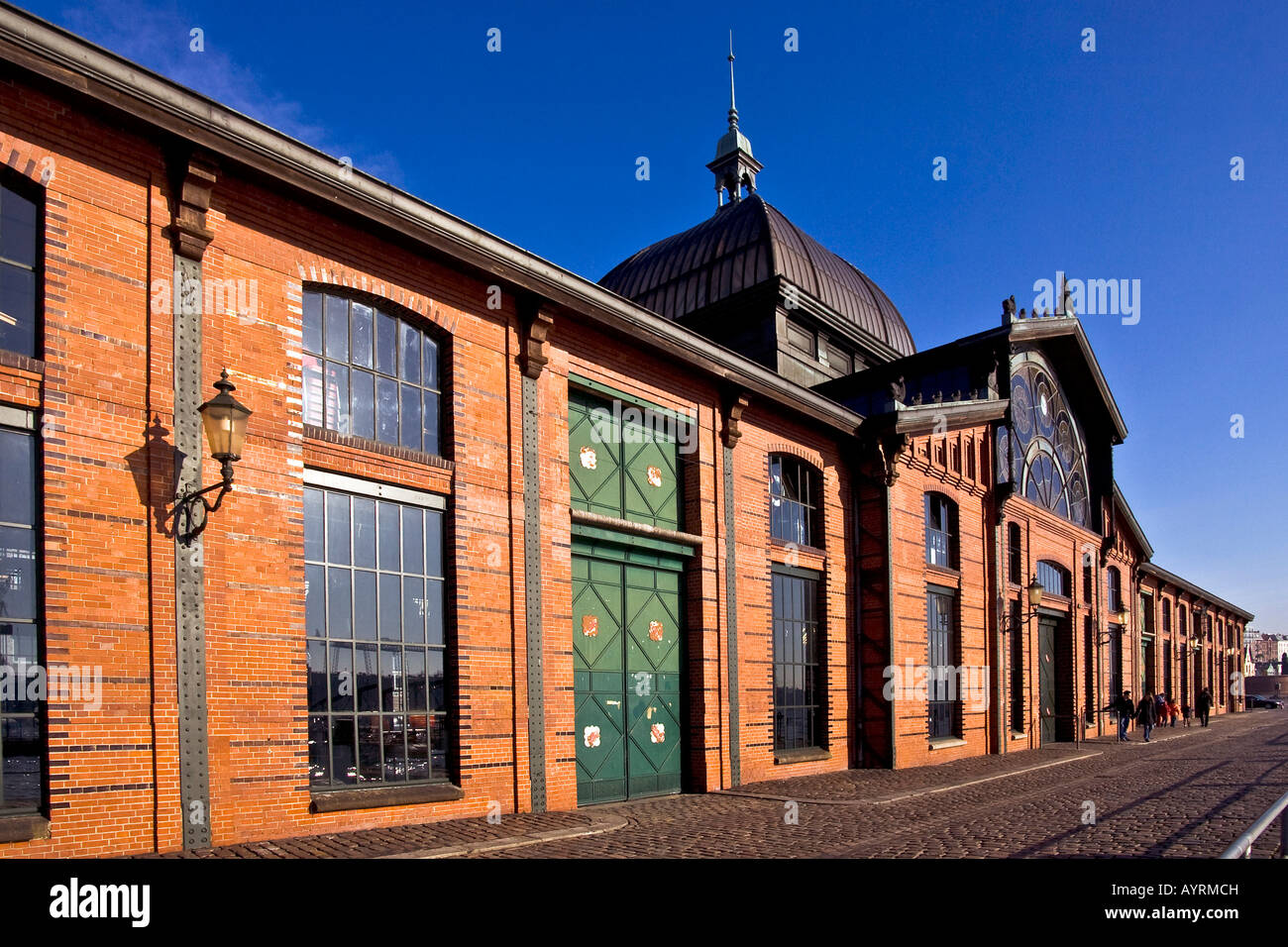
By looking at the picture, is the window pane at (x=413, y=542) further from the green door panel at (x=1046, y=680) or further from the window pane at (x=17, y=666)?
the green door panel at (x=1046, y=680)

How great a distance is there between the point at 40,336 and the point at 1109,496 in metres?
32.0

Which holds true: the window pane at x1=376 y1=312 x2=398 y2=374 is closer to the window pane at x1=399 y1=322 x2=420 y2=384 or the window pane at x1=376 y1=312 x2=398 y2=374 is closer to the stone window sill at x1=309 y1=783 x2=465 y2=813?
the window pane at x1=399 y1=322 x2=420 y2=384

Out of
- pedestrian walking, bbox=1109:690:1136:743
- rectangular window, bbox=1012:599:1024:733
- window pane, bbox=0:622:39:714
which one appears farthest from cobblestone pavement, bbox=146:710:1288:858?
pedestrian walking, bbox=1109:690:1136:743

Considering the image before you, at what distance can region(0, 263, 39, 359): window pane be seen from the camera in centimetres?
792

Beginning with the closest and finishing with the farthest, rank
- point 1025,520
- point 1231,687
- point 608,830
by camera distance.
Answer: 1. point 608,830
2. point 1025,520
3. point 1231,687

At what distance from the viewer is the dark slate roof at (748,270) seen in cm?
2492

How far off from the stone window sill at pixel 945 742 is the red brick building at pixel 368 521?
13cm

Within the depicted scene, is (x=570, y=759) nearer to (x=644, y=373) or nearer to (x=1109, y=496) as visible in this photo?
(x=644, y=373)

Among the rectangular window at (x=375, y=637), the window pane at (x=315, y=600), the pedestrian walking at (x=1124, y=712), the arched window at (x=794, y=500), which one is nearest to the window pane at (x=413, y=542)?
the rectangular window at (x=375, y=637)

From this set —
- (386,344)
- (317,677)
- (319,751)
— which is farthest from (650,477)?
(319,751)

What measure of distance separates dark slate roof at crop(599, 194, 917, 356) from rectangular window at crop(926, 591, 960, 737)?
794 cm

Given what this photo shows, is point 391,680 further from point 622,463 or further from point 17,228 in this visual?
point 17,228
